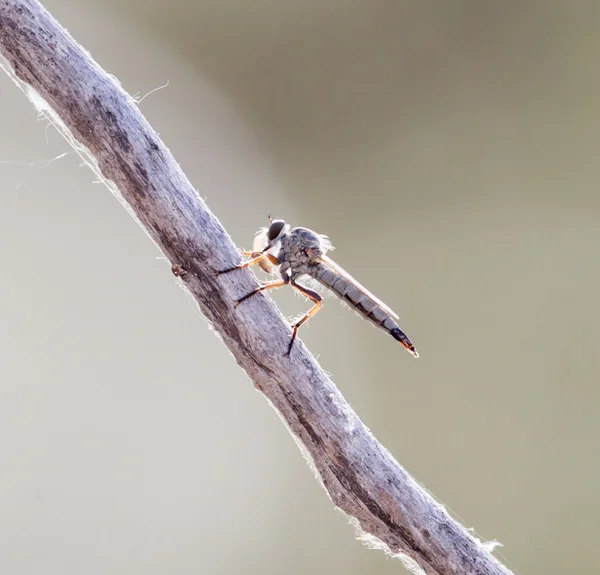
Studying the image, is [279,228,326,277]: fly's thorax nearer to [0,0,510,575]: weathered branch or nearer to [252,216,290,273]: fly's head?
[252,216,290,273]: fly's head

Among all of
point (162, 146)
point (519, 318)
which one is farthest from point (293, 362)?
point (519, 318)

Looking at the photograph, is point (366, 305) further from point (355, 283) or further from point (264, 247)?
point (264, 247)

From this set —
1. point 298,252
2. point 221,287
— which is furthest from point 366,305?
point 221,287

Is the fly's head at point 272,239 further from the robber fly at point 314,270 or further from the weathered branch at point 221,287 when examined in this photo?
the weathered branch at point 221,287

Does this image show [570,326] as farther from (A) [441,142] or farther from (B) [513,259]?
(A) [441,142]

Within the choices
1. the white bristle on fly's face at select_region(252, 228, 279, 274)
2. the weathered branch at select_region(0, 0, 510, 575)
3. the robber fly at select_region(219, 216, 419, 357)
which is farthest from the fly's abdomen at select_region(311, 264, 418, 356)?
the weathered branch at select_region(0, 0, 510, 575)

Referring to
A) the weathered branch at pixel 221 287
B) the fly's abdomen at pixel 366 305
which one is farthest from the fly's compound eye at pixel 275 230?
the weathered branch at pixel 221 287
